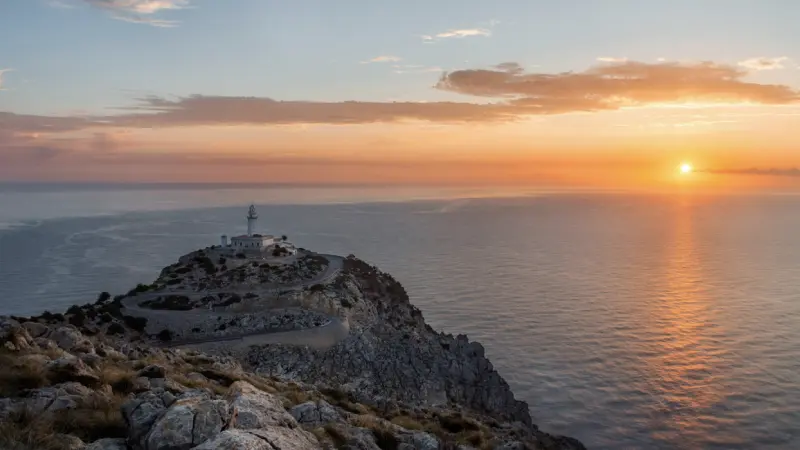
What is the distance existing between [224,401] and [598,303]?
2548 inches

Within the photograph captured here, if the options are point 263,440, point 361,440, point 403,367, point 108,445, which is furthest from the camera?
point 403,367

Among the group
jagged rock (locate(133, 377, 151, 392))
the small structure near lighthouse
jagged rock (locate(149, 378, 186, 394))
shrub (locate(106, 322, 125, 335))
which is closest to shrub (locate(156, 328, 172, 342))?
shrub (locate(106, 322, 125, 335))

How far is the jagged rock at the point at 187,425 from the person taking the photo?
885cm

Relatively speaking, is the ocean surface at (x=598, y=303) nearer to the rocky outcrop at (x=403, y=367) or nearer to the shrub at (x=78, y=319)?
the rocky outcrop at (x=403, y=367)

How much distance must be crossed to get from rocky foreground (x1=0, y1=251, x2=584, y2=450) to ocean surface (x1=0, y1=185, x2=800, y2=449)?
9.03 m

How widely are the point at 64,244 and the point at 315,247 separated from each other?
58.2 meters

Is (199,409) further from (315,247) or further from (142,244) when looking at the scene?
(142,244)

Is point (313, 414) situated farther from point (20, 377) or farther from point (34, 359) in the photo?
point (34, 359)

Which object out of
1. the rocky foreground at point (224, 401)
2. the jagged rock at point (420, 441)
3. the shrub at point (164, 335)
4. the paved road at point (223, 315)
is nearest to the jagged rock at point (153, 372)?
the rocky foreground at point (224, 401)

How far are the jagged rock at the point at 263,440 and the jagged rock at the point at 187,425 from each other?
71 cm

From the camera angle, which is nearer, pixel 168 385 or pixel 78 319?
pixel 168 385

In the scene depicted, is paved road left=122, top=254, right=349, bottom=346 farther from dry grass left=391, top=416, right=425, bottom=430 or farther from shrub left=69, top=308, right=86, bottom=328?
dry grass left=391, top=416, right=425, bottom=430

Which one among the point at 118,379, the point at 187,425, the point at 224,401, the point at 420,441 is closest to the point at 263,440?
the point at 187,425

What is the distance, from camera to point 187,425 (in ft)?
29.7
